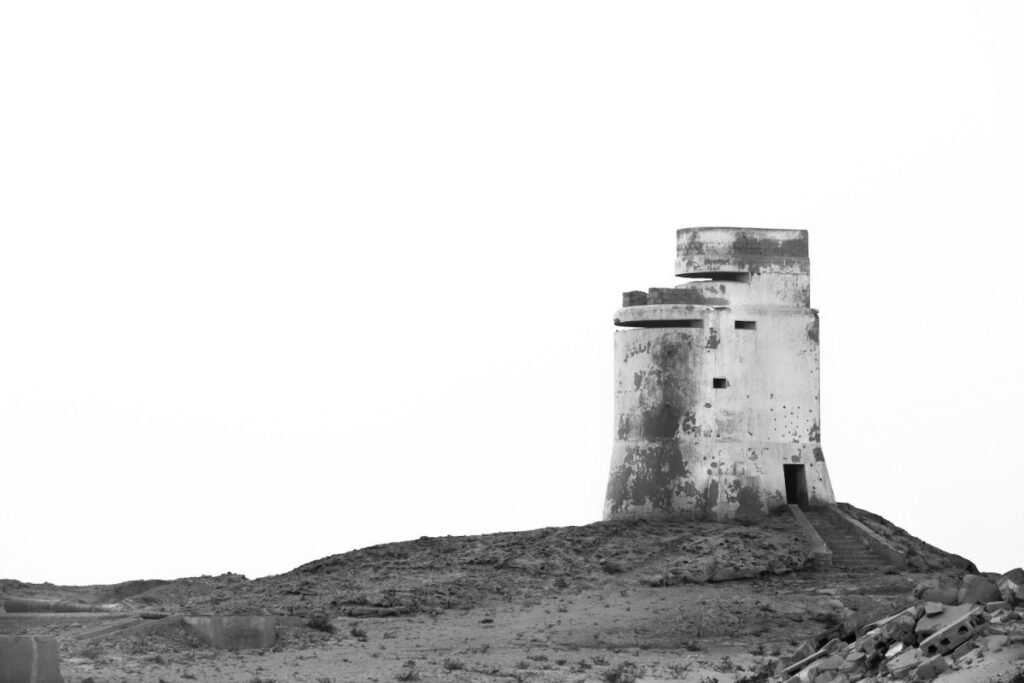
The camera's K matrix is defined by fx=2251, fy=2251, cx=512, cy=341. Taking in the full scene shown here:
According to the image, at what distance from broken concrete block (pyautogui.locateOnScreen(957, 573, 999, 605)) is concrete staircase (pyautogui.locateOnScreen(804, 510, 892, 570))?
32.3 ft

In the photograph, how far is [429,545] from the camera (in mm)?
40594

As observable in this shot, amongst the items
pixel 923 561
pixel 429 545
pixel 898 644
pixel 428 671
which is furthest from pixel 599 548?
pixel 898 644

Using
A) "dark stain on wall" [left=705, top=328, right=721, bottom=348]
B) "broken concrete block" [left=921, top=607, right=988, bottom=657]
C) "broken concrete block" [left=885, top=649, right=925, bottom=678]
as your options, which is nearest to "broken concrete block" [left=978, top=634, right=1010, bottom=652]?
"broken concrete block" [left=921, top=607, right=988, bottom=657]

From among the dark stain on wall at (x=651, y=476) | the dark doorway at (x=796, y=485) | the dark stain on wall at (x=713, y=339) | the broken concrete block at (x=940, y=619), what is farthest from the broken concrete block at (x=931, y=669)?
the dark doorway at (x=796, y=485)

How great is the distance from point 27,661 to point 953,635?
1124cm

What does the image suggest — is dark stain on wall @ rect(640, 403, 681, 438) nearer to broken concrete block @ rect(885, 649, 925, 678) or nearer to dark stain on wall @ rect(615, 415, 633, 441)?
dark stain on wall @ rect(615, 415, 633, 441)

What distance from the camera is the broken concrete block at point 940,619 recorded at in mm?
27922

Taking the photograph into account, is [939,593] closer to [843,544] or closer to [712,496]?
[843,544]

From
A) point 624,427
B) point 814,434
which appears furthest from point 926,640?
point 814,434

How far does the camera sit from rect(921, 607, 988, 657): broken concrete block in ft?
88.8

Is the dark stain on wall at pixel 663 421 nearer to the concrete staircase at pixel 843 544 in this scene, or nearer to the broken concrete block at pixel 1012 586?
the concrete staircase at pixel 843 544

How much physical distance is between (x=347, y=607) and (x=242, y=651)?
396 cm

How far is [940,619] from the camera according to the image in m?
28.2

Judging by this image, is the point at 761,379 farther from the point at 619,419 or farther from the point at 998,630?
the point at 998,630
